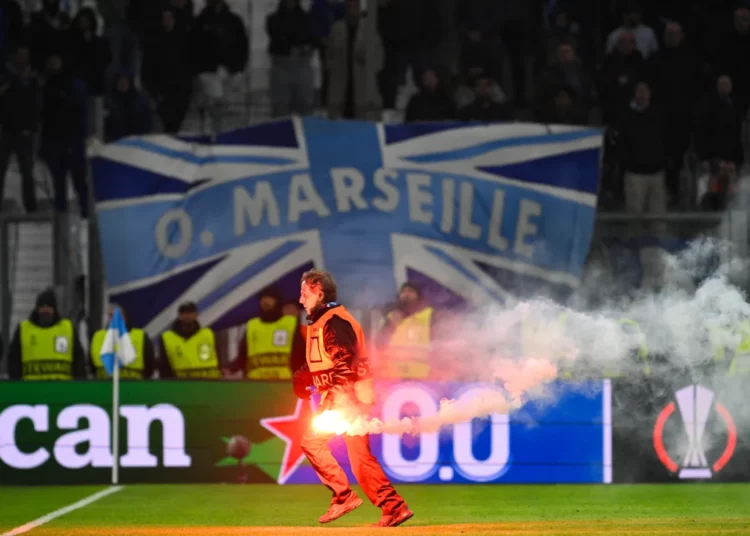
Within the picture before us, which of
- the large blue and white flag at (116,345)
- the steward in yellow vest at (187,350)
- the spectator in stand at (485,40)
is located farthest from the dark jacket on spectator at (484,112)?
the large blue and white flag at (116,345)

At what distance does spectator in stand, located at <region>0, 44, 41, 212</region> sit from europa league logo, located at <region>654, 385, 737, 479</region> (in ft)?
28.8

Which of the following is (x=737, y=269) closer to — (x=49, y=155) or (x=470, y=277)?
(x=470, y=277)

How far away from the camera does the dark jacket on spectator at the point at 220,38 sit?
2005cm

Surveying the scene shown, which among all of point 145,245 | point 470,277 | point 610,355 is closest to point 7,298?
point 145,245

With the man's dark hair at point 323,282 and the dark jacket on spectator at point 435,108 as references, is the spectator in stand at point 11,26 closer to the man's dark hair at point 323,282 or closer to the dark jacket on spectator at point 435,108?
the dark jacket on spectator at point 435,108

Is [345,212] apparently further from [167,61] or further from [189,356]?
[167,61]

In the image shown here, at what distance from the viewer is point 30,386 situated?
1603 centimetres

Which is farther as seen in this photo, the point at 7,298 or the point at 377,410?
the point at 7,298

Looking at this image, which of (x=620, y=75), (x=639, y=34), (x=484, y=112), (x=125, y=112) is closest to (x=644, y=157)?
(x=620, y=75)

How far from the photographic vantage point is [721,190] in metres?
18.3

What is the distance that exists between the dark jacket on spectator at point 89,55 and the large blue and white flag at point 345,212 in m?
1.94

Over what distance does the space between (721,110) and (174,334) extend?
740 cm

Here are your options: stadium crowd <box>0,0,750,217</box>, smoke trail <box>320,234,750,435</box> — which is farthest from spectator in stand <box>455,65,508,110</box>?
smoke trail <box>320,234,750,435</box>

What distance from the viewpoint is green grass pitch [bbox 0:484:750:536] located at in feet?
37.1
